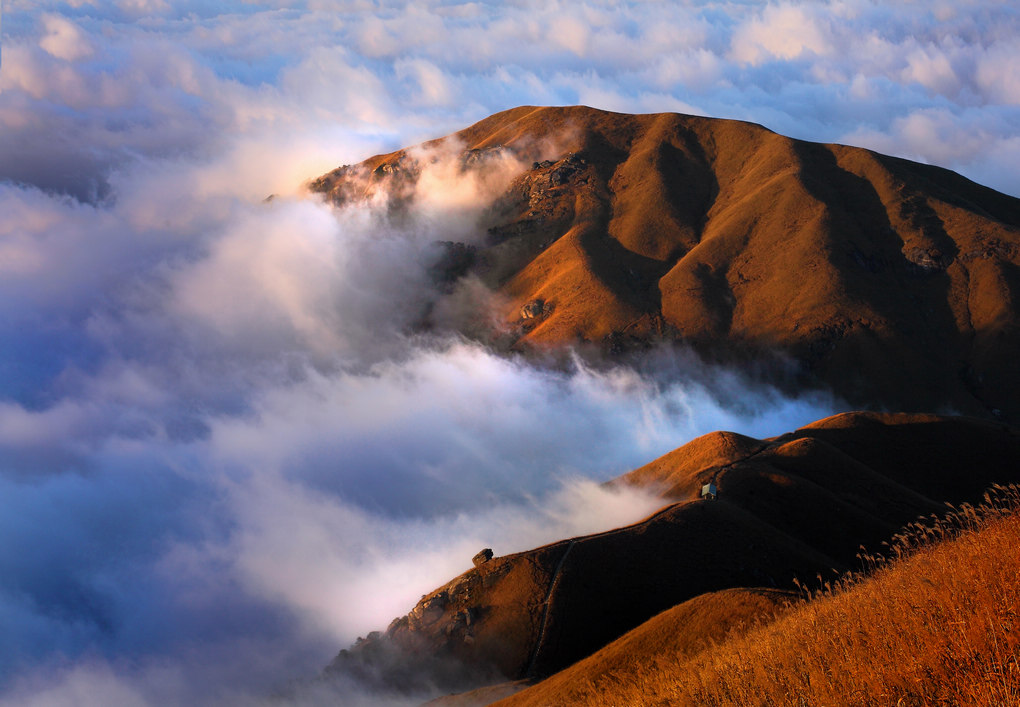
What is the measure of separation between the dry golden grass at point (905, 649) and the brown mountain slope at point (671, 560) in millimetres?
48090

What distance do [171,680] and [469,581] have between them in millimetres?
116860

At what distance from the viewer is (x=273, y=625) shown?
162 m

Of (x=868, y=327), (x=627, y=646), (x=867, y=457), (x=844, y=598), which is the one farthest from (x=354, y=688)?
(x=868, y=327)

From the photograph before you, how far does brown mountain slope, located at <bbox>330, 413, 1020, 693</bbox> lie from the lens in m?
67.9

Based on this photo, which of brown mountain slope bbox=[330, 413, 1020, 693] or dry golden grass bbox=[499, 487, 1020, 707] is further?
brown mountain slope bbox=[330, 413, 1020, 693]

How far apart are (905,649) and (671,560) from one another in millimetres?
57736

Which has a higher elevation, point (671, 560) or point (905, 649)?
point (671, 560)

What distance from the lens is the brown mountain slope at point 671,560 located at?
67.9 meters

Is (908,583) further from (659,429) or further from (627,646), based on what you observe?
(659,429)

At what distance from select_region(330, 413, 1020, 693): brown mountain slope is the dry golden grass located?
48.1 meters

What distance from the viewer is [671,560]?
234 ft

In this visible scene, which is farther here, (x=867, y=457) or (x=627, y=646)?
(x=867, y=457)

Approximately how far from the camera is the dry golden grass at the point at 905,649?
13.9 metres

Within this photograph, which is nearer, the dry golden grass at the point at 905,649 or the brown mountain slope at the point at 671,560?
the dry golden grass at the point at 905,649
